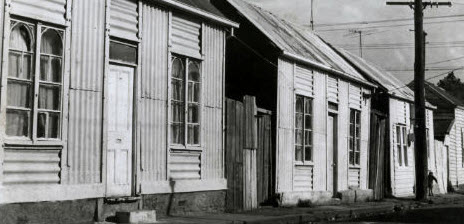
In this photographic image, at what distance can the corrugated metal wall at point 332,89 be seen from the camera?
20.8 m

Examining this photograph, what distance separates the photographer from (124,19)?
11836mm

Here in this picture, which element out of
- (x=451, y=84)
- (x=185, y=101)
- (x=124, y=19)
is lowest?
→ (x=185, y=101)

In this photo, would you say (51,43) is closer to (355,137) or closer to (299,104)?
(299,104)

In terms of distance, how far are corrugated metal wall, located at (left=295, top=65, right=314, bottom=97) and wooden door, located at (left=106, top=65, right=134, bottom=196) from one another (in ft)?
24.5

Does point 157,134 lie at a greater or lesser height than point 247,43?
lesser

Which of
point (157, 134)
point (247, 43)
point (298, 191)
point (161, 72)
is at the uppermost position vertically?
point (247, 43)

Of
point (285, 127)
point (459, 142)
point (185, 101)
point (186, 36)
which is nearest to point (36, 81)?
point (185, 101)

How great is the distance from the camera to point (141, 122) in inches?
481

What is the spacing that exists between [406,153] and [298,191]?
11748 mm

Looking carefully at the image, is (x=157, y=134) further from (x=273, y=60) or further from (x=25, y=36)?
(x=273, y=60)

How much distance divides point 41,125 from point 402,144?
2083 centimetres

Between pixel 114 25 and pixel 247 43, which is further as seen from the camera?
pixel 247 43

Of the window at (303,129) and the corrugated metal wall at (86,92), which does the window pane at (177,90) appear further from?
the window at (303,129)

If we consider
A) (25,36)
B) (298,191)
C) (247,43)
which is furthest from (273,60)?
(25,36)
